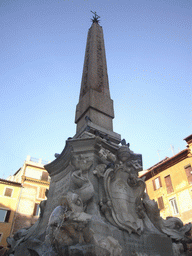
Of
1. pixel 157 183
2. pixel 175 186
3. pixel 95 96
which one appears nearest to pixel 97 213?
pixel 95 96

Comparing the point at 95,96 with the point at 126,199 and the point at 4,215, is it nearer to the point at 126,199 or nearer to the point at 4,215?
the point at 126,199

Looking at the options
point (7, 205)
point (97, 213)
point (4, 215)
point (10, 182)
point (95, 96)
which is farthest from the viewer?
point (10, 182)

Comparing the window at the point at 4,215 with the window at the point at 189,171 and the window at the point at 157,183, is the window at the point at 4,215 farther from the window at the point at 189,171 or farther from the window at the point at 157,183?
the window at the point at 189,171

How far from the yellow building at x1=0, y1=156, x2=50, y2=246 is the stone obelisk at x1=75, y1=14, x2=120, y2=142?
15.2 metres

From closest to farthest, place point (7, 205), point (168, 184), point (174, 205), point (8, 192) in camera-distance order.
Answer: point (174, 205) < point (168, 184) < point (7, 205) < point (8, 192)

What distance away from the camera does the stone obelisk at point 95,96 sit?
585cm

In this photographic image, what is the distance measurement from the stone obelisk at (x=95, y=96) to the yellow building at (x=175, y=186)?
35.3ft

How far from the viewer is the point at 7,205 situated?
62.1 ft

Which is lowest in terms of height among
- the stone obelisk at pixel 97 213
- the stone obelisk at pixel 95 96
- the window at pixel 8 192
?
the stone obelisk at pixel 97 213

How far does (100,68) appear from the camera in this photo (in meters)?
8.08

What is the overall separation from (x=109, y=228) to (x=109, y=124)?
3.29 m

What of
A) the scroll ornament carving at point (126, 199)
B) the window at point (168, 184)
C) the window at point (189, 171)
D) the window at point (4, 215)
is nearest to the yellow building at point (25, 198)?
the window at point (4, 215)

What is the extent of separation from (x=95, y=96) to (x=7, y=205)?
53.9 ft

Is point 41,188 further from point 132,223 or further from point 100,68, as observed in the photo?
point 132,223
